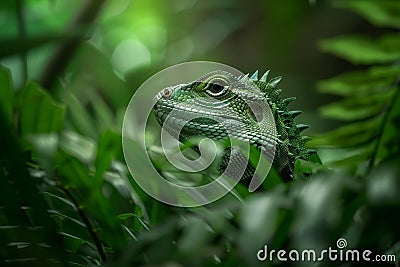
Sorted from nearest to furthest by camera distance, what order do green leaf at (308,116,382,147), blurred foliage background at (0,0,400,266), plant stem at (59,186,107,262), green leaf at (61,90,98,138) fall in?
blurred foliage background at (0,0,400,266)
plant stem at (59,186,107,262)
green leaf at (308,116,382,147)
green leaf at (61,90,98,138)

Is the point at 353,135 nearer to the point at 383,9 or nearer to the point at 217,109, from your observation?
the point at 217,109

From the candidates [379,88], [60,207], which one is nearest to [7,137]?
[60,207]

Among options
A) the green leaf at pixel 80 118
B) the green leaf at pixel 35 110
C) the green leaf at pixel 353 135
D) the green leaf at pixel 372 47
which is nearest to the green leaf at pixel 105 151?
the green leaf at pixel 35 110

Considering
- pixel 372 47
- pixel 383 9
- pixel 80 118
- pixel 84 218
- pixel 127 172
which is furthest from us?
pixel 383 9

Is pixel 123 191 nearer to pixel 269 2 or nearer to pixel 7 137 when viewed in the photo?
pixel 7 137

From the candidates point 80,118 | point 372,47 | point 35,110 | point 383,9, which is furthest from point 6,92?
point 383,9

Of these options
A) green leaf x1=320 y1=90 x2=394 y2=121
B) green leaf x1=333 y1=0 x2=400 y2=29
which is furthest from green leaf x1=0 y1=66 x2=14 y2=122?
green leaf x1=333 y1=0 x2=400 y2=29

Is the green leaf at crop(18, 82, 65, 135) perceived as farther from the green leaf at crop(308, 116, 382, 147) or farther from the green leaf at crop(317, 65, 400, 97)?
the green leaf at crop(317, 65, 400, 97)
